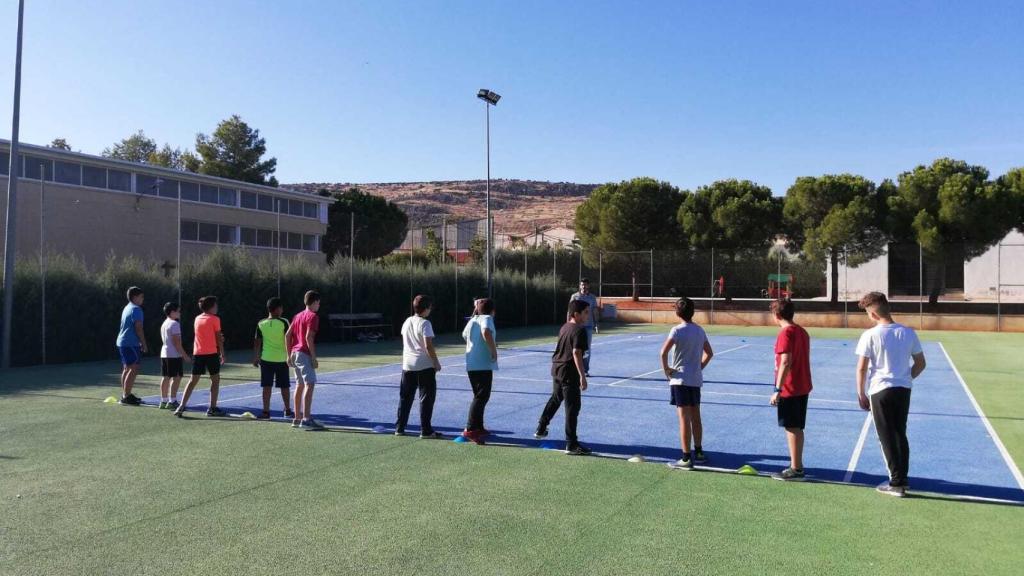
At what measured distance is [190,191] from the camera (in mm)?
40938

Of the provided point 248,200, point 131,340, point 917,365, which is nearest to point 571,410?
point 917,365

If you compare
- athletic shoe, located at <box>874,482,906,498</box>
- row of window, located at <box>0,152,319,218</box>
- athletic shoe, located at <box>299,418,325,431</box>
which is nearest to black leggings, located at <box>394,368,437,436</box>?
athletic shoe, located at <box>299,418,325,431</box>

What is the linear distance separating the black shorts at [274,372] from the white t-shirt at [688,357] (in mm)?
5095

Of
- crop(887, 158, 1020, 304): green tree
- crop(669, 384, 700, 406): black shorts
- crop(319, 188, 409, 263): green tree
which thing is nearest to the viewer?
crop(669, 384, 700, 406): black shorts

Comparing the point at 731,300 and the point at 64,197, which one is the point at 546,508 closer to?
the point at 731,300

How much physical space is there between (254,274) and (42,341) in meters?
5.98

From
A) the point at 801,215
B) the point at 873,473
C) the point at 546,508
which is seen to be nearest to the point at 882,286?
the point at 801,215

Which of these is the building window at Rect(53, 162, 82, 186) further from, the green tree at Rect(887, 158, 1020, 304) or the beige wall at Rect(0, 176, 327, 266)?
the green tree at Rect(887, 158, 1020, 304)

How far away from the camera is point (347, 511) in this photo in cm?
587

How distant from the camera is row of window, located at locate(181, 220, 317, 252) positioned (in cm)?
4084

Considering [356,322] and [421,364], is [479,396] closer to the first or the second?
[421,364]

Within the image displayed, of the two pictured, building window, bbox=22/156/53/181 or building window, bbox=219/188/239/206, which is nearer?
building window, bbox=22/156/53/181

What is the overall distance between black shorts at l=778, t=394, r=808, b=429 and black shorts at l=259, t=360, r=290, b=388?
609 centimetres

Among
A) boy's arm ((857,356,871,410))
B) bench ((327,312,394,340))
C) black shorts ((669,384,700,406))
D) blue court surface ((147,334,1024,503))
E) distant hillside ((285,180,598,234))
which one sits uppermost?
distant hillside ((285,180,598,234))
